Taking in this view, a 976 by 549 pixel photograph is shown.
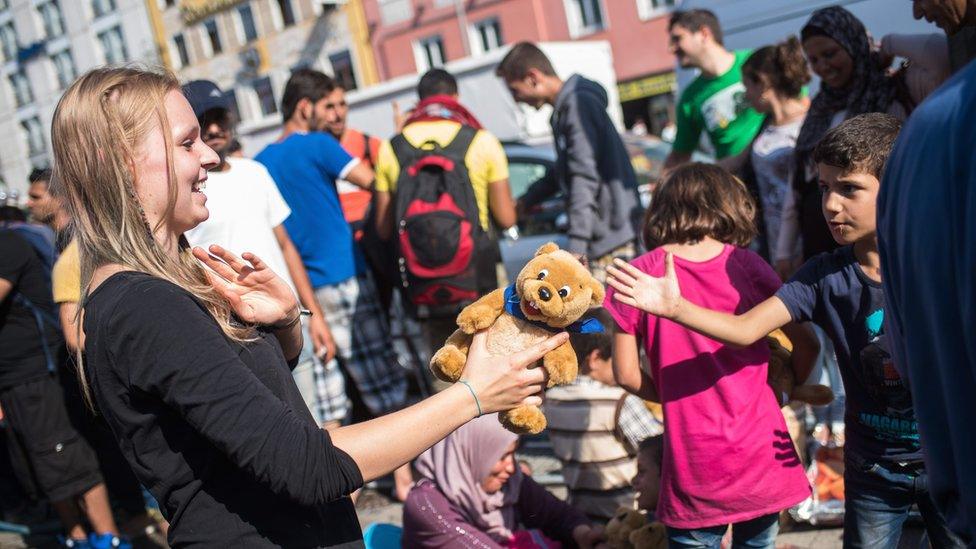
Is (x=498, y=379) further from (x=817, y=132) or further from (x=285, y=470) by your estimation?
(x=817, y=132)

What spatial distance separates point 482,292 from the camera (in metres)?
4.49

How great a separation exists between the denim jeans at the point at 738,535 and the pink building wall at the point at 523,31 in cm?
2326

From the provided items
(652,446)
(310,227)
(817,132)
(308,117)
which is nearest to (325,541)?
(652,446)

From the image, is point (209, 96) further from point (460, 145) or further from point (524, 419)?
point (524, 419)

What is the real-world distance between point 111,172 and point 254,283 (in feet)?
1.42

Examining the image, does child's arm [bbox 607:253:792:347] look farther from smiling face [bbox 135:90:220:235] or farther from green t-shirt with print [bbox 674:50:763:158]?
green t-shirt with print [bbox 674:50:763:158]

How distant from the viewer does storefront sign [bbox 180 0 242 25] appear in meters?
34.5

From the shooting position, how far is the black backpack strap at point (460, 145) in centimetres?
442

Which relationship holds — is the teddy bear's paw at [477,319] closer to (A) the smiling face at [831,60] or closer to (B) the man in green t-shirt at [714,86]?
(A) the smiling face at [831,60]

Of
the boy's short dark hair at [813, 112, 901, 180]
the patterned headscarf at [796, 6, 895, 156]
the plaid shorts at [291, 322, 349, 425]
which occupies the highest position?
the patterned headscarf at [796, 6, 895, 156]

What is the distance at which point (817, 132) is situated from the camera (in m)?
3.58

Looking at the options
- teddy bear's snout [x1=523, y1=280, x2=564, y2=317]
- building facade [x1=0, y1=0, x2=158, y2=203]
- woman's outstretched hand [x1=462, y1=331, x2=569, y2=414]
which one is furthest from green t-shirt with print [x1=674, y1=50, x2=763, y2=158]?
building facade [x1=0, y1=0, x2=158, y2=203]

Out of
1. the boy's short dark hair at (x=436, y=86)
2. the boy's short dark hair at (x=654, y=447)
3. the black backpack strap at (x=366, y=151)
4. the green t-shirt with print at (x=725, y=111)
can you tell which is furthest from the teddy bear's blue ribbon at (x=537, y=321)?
the black backpack strap at (x=366, y=151)

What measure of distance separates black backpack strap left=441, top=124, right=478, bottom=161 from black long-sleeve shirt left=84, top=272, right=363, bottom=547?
9.30 feet
